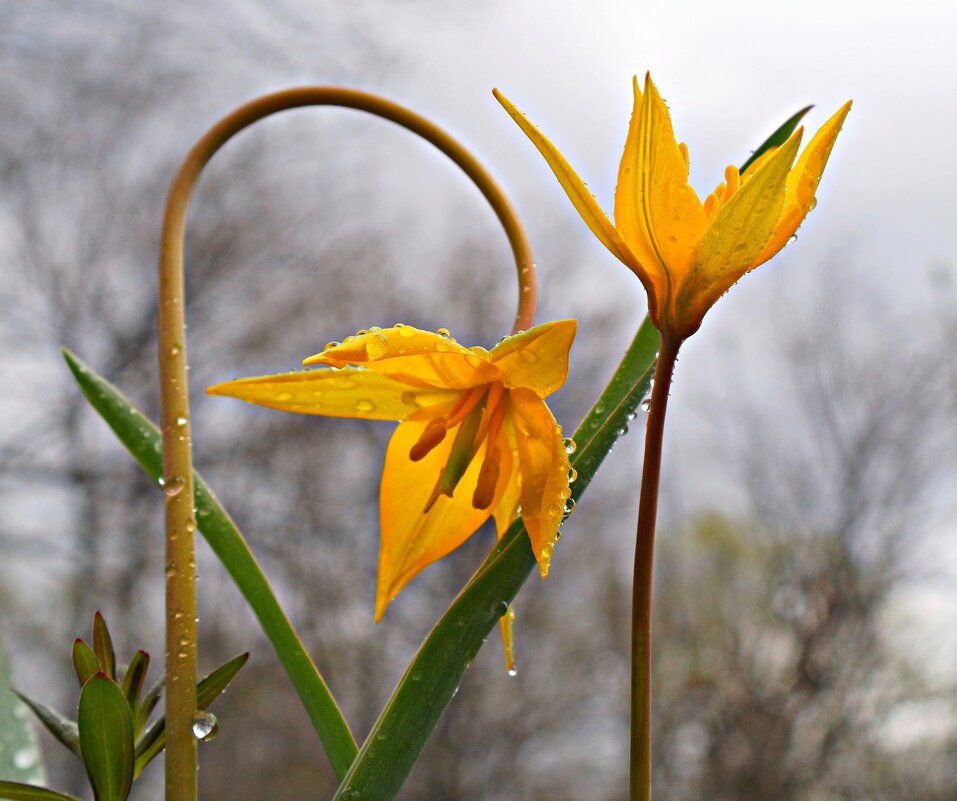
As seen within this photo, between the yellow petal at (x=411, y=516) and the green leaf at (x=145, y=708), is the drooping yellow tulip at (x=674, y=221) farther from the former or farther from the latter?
the green leaf at (x=145, y=708)

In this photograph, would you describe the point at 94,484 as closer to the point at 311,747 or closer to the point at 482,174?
the point at 311,747

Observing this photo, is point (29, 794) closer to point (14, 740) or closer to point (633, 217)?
point (14, 740)

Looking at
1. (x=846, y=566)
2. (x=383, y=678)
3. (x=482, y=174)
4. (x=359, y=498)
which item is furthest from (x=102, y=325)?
(x=482, y=174)

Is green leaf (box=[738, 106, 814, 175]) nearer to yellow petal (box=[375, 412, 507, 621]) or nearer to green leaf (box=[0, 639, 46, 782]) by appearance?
yellow petal (box=[375, 412, 507, 621])

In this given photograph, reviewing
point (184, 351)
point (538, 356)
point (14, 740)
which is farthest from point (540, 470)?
point (14, 740)

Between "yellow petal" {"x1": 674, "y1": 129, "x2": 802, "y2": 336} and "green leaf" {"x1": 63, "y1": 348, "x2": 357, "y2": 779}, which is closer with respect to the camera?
Result: "yellow petal" {"x1": 674, "y1": 129, "x2": 802, "y2": 336}

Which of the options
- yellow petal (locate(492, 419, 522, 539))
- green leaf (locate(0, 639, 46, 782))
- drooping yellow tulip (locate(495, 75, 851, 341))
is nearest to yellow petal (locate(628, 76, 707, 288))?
drooping yellow tulip (locate(495, 75, 851, 341))

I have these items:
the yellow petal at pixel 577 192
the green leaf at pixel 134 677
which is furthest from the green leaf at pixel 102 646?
the yellow petal at pixel 577 192
